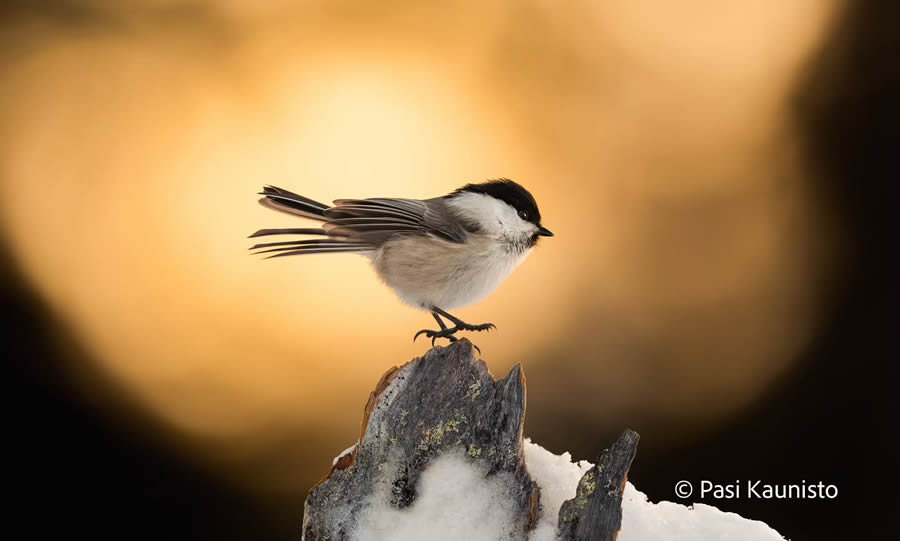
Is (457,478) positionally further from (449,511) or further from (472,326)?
(472,326)

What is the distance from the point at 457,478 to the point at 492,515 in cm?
12

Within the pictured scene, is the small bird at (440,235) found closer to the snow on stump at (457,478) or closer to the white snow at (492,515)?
the snow on stump at (457,478)

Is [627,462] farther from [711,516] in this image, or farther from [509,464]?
[711,516]

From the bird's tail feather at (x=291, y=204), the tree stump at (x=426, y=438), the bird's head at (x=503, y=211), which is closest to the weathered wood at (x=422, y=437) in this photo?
the tree stump at (x=426, y=438)

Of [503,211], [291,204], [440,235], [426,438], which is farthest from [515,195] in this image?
[426,438]

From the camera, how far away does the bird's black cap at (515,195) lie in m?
2.17

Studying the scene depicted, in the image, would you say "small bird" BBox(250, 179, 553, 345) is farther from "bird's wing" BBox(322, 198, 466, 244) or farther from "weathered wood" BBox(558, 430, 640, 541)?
"weathered wood" BBox(558, 430, 640, 541)

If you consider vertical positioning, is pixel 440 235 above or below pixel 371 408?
above

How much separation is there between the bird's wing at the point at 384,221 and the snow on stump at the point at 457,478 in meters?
0.48

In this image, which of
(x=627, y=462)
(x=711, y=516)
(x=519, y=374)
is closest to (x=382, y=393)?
(x=519, y=374)

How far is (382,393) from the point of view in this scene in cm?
180

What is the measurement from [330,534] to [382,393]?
0.34m

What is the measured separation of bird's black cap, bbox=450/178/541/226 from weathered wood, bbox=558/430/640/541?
83cm

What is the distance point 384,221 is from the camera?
2.20m
